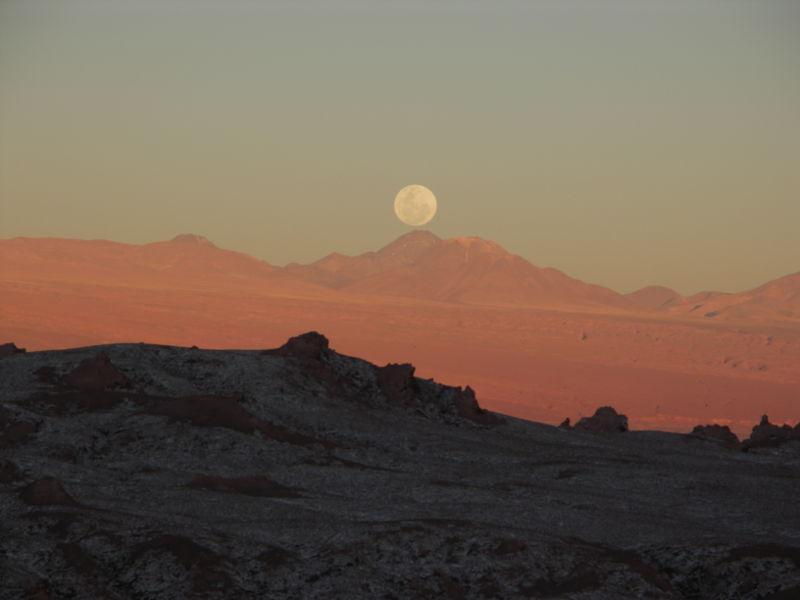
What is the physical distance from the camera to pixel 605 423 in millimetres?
107875

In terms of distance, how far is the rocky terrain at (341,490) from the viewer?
52.6 m

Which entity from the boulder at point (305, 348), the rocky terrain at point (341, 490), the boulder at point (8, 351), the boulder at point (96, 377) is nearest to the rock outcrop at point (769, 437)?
the rocky terrain at point (341, 490)

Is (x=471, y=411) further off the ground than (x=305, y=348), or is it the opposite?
(x=305, y=348)

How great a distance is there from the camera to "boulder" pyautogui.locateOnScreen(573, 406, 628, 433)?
Answer: 10753cm

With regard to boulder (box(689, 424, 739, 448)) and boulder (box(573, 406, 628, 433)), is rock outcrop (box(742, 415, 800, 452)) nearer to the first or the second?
boulder (box(689, 424, 739, 448))

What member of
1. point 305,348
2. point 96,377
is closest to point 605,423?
point 305,348

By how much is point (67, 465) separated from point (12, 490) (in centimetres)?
833

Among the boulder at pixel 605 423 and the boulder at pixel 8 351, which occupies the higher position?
the boulder at pixel 8 351

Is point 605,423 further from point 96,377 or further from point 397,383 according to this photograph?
point 96,377

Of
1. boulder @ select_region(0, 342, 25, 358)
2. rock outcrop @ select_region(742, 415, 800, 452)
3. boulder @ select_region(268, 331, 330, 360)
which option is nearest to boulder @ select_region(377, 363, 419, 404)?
boulder @ select_region(268, 331, 330, 360)

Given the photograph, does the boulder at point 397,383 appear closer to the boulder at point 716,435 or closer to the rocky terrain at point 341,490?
the rocky terrain at point 341,490

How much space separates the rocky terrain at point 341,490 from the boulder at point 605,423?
7.1 inches

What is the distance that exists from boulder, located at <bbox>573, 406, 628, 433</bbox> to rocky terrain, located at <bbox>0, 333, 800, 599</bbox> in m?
0.18

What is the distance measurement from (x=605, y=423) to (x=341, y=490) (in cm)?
4160
